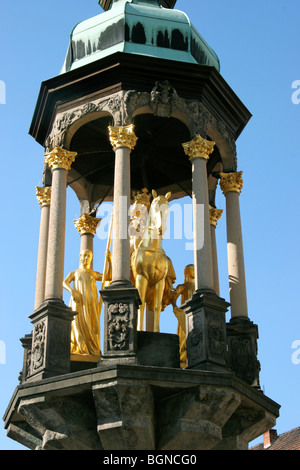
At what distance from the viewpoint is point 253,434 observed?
1894cm

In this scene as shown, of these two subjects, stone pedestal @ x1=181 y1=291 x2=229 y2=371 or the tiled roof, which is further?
the tiled roof

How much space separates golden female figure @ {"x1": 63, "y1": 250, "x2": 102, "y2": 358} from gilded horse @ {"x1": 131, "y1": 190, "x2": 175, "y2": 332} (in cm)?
93

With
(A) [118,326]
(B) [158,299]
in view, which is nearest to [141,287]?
(B) [158,299]

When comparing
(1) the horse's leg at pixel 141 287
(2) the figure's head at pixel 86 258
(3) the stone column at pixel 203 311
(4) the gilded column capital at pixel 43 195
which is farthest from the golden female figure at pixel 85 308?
(3) the stone column at pixel 203 311

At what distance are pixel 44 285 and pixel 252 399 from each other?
16.4 feet

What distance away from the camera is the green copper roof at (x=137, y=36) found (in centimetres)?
2106

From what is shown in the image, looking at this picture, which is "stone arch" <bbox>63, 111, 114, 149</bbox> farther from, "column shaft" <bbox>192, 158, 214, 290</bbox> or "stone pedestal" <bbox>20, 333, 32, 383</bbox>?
"stone pedestal" <bbox>20, 333, 32, 383</bbox>

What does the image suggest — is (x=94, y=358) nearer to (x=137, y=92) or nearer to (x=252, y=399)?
(x=252, y=399)

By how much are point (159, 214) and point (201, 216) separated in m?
1.81

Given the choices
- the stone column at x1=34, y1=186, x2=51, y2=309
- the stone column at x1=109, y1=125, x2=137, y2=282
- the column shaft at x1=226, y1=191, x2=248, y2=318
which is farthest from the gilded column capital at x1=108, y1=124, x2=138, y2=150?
the column shaft at x1=226, y1=191, x2=248, y2=318

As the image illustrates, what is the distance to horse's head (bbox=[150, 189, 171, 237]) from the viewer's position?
2070cm

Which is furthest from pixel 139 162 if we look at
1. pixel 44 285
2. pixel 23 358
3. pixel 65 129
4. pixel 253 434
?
pixel 253 434

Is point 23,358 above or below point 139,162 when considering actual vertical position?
below
